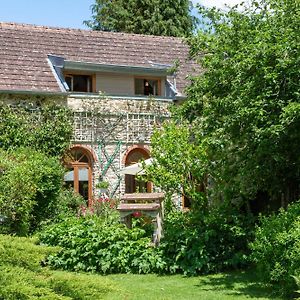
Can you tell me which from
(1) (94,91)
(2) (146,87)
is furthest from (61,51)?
(2) (146,87)

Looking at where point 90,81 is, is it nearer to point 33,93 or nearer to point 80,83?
point 80,83

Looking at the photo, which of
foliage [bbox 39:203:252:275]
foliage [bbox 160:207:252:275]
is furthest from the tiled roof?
foliage [bbox 160:207:252:275]

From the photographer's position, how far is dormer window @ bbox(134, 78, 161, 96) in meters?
22.8

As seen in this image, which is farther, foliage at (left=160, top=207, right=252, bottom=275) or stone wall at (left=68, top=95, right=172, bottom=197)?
stone wall at (left=68, top=95, right=172, bottom=197)

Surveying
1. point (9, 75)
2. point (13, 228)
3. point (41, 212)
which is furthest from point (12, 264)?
point (9, 75)

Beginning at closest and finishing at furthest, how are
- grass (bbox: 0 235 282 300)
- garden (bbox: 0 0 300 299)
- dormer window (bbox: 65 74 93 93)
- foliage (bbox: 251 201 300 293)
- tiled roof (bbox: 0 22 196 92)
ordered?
grass (bbox: 0 235 282 300), foliage (bbox: 251 201 300 293), garden (bbox: 0 0 300 299), tiled roof (bbox: 0 22 196 92), dormer window (bbox: 65 74 93 93)

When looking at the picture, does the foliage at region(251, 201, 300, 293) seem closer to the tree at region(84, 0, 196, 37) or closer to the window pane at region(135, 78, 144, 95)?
the window pane at region(135, 78, 144, 95)

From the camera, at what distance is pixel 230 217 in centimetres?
1216

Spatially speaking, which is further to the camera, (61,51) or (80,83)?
(61,51)

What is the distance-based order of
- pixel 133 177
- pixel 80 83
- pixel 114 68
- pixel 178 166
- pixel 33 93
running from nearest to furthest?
pixel 178 166 < pixel 33 93 < pixel 114 68 < pixel 133 177 < pixel 80 83

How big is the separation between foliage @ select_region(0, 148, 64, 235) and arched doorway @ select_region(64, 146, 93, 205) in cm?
280

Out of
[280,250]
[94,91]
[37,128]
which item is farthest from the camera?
[94,91]

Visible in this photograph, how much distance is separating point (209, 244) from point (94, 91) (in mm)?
11452

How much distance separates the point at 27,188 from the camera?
50.8 ft
